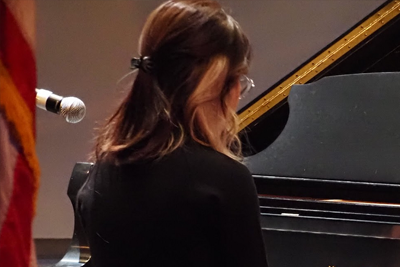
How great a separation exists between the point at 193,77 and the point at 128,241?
348 mm

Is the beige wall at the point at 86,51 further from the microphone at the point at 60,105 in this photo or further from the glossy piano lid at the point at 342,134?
the microphone at the point at 60,105

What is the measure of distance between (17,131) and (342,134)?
4.64 ft

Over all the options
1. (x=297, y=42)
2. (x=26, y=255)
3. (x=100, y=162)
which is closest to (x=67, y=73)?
(x=297, y=42)

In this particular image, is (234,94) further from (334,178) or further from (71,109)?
(334,178)

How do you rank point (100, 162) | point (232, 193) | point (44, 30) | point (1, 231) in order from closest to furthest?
point (1, 231) → point (232, 193) → point (100, 162) → point (44, 30)

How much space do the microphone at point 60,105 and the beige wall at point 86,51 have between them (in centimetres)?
282

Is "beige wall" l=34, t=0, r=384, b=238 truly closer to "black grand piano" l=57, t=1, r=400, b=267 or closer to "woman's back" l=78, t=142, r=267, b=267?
"black grand piano" l=57, t=1, r=400, b=267

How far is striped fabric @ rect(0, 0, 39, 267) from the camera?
1.97 ft

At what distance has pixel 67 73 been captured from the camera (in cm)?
387

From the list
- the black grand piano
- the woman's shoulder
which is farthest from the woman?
the black grand piano

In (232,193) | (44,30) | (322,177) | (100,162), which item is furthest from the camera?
(44,30)

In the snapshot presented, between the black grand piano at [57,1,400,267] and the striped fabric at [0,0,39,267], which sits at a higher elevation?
the striped fabric at [0,0,39,267]

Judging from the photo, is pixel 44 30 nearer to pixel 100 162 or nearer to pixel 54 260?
pixel 54 260

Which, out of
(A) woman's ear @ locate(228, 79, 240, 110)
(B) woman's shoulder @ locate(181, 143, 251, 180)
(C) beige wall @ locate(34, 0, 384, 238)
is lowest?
(C) beige wall @ locate(34, 0, 384, 238)
